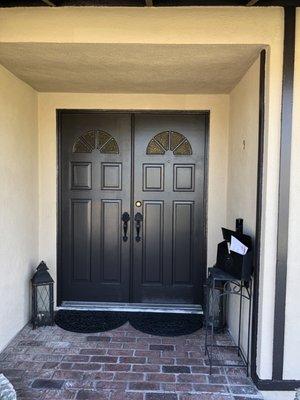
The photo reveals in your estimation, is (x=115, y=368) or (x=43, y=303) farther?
(x=43, y=303)

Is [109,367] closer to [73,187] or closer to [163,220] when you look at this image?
[163,220]

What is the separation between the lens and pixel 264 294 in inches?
105

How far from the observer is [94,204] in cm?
415

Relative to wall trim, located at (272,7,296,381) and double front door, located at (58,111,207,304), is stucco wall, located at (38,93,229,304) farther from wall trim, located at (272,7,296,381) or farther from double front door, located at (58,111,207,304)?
wall trim, located at (272,7,296,381)

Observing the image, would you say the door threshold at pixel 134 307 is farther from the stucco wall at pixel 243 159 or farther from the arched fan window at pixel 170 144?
the arched fan window at pixel 170 144

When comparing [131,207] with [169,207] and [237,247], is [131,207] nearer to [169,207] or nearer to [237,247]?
[169,207]

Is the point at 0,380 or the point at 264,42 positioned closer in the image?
the point at 0,380

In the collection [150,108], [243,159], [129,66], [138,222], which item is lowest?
[138,222]

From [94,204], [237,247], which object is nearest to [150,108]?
[94,204]

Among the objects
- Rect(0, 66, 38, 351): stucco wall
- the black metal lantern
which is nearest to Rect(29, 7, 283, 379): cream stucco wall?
Rect(0, 66, 38, 351): stucco wall

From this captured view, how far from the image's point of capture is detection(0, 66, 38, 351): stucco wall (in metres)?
3.20

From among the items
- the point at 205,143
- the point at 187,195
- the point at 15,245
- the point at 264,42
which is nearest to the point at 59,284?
the point at 15,245

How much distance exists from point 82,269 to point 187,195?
4.56 feet

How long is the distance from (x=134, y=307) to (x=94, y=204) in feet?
3.90
